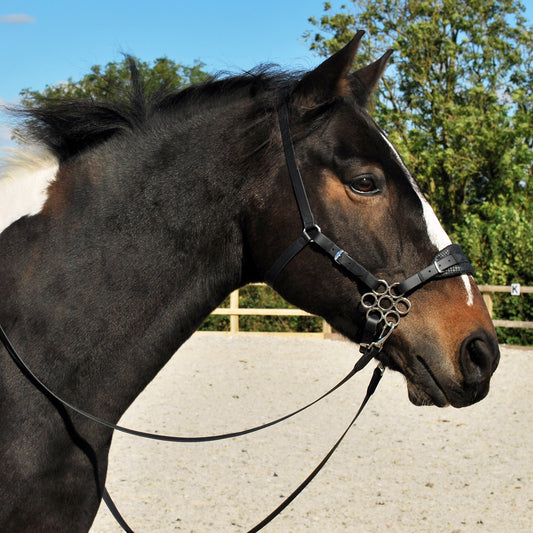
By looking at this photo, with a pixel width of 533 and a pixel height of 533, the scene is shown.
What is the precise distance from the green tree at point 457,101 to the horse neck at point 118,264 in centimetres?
1746

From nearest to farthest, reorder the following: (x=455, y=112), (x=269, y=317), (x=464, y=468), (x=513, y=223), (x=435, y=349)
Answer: (x=435, y=349) → (x=464, y=468) → (x=513, y=223) → (x=269, y=317) → (x=455, y=112)

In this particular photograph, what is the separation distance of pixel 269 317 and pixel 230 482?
938cm

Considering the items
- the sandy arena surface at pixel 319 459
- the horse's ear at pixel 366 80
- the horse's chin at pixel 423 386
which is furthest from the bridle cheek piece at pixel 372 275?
the sandy arena surface at pixel 319 459

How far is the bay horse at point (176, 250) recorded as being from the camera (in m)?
1.96

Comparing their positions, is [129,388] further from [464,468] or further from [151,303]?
[464,468]

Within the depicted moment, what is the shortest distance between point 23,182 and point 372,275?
1286 mm

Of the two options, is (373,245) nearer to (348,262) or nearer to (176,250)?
(348,262)

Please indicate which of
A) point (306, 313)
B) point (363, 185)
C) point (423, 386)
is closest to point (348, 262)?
point (363, 185)

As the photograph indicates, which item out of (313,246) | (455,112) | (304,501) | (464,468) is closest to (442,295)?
(313,246)

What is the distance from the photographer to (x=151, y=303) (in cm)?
205

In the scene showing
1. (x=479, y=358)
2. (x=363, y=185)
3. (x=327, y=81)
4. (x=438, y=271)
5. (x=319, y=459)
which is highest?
(x=327, y=81)

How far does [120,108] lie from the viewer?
221 cm

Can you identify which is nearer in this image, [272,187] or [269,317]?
[272,187]

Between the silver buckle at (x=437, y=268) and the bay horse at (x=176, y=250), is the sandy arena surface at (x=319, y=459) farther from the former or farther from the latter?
the silver buckle at (x=437, y=268)
